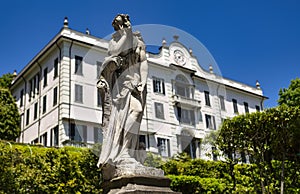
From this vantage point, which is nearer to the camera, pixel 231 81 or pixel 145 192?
pixel 145 192

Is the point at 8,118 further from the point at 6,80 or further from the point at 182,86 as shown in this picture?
the point at 182,86

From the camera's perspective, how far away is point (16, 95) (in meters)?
39.3

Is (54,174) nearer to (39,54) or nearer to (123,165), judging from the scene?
→ (123,165)

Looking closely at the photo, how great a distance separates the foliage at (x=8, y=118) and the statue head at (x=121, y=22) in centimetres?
2404

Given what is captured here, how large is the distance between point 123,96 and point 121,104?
5.8 inches

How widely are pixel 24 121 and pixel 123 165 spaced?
32.4 m

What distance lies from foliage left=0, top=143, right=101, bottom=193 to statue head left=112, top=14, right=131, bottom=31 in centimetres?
A: 908

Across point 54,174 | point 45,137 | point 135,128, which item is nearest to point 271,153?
point 54,174

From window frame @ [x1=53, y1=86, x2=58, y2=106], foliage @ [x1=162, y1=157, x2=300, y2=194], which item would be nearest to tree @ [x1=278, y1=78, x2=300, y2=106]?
foliage @ [x1=162, y1=157, x2=300, y2=194]

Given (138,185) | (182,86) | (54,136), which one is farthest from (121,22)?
(54,136)

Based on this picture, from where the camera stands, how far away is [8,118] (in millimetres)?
29281

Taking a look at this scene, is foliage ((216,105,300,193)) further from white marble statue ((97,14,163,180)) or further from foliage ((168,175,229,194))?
white marble statue ((97,14,163,180))

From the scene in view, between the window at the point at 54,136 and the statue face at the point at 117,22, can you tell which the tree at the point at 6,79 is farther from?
the statue face at the point at 117,22

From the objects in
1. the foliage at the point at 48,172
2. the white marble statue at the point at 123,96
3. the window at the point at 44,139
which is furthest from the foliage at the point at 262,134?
the window at the point at 44,139
